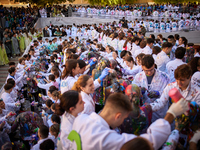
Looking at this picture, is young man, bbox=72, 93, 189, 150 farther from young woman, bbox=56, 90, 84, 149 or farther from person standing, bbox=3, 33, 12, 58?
person standing, bbox=3, 33, 12, 58

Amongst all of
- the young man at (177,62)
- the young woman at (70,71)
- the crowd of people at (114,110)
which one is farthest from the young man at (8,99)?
the young man at (177,62)

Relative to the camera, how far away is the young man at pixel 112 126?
1374 mm

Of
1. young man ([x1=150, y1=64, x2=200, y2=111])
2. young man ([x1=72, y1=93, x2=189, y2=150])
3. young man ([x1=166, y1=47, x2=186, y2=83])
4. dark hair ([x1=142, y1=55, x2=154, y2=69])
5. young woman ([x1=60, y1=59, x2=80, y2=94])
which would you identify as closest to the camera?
young man ([x1=72, y1=93, x2=189, y2=150])

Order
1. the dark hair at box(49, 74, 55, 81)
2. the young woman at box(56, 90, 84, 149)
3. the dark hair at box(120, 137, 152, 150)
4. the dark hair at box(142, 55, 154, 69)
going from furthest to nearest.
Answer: the dark hair at box(49, 74, 55, 81)
the dark hair at box(142, 55, 154, 69)
the young woman at box(56, 90, 84, 149)
the dark hair at box(120, 137, 152, 150)

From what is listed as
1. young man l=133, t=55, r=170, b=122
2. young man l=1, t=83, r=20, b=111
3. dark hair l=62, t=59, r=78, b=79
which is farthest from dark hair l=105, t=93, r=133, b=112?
young man l=1, t=83, r=20, b=111

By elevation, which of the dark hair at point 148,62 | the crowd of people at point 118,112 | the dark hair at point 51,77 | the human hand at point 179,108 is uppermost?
the dark hair at point 148,62

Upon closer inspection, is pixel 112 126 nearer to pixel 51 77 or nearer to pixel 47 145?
pixel 47 145

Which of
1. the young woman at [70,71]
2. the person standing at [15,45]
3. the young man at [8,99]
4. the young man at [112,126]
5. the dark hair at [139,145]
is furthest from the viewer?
the person standing at [15,45]

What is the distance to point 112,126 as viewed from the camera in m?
1.69

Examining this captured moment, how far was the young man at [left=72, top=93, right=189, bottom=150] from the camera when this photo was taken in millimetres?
1374

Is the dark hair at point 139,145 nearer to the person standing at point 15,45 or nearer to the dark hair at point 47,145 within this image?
the dark hair at point 47,145

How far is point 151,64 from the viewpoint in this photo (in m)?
2.90

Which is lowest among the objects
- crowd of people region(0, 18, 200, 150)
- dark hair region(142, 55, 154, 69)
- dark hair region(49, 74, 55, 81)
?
dark hair region(49, 74, 55, 81)

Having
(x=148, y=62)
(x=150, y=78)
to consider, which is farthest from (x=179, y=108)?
(x=150, y=78)
